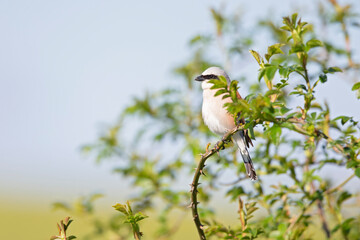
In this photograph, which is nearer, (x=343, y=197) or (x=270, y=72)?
(x=270, y=72)

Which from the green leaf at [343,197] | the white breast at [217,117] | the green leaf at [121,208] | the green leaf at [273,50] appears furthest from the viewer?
the white breast at [217,117]

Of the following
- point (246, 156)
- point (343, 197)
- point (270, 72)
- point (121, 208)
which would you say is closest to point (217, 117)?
point (246, 156)

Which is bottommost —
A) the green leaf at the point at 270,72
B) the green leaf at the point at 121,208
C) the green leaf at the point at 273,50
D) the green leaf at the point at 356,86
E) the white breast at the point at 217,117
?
the green leaf at the point at 121,208

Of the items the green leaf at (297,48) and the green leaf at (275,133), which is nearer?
the green leaf at (275,133)

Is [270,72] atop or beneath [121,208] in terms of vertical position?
atop

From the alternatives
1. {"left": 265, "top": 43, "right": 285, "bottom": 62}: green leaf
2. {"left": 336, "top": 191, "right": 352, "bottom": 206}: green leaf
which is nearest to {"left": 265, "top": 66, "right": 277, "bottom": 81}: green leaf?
{"left": 265, "top": 43, "right": 285, "bottom": 62}: green leaf

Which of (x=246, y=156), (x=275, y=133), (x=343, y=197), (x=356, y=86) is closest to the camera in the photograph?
(x=275, y=133)

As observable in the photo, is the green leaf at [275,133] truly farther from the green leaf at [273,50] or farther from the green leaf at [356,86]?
the green leaf at [356,86]

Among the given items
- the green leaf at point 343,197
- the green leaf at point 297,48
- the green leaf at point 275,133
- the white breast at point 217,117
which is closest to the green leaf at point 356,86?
the green leaf at point 297,48

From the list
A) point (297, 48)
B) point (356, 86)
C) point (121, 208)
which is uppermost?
point (297, 48)

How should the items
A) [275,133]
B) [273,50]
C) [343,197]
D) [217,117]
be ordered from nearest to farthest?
1. [275,133]
2. [273,50]
3. [343,197]
4. [217,117]

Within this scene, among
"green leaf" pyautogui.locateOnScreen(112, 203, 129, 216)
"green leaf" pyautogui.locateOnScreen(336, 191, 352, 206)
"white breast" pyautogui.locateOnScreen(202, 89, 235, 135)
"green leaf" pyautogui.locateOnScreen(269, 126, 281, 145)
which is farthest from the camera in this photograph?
"white breast" pyautogui.locateOnScreen(202, 89, 235, 135)

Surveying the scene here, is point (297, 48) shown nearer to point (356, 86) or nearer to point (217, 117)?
point (356, 86)

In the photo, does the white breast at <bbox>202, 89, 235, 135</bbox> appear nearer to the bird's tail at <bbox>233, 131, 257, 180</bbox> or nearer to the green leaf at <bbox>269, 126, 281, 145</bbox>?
the bird's tail at <bbox>233, 131, 257, 180</bbox>
